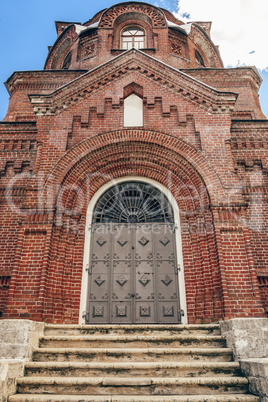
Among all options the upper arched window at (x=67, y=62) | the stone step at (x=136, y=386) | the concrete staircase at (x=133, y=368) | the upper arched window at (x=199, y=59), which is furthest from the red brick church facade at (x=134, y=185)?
the upper arched window at (x=199, y=59)

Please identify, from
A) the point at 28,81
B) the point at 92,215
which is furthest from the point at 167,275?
the point at 28,81

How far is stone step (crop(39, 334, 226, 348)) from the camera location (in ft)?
16.7

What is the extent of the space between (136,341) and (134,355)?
1.14 ft

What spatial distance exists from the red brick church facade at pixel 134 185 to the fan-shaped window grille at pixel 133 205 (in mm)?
91

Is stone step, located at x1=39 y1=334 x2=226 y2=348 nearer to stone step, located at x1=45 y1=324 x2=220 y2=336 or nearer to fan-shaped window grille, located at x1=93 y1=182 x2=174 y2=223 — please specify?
stone step, located at x1=45 y1=324 x2=220 y2=336

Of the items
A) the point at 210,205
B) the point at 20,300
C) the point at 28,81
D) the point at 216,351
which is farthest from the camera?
the point at 28,81

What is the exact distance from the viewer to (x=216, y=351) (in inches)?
191

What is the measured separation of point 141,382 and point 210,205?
4062 millimetres

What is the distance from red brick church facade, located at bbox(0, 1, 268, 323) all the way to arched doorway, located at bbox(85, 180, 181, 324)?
7 centimetres

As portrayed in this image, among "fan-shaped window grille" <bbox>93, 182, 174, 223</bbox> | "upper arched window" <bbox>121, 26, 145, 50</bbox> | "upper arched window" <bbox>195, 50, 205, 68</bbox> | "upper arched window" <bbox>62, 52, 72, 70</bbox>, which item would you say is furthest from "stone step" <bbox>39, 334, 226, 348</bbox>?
"upper arched window" <bbox>195, 50, 205, 68</bbox>

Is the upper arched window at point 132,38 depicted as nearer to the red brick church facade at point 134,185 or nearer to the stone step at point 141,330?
the red brick church facade at point 134,185

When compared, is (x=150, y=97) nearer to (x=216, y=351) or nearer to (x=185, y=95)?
(x=185, y=95)

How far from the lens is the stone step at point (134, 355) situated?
4746mm

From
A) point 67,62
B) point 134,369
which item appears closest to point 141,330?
point 134,369
